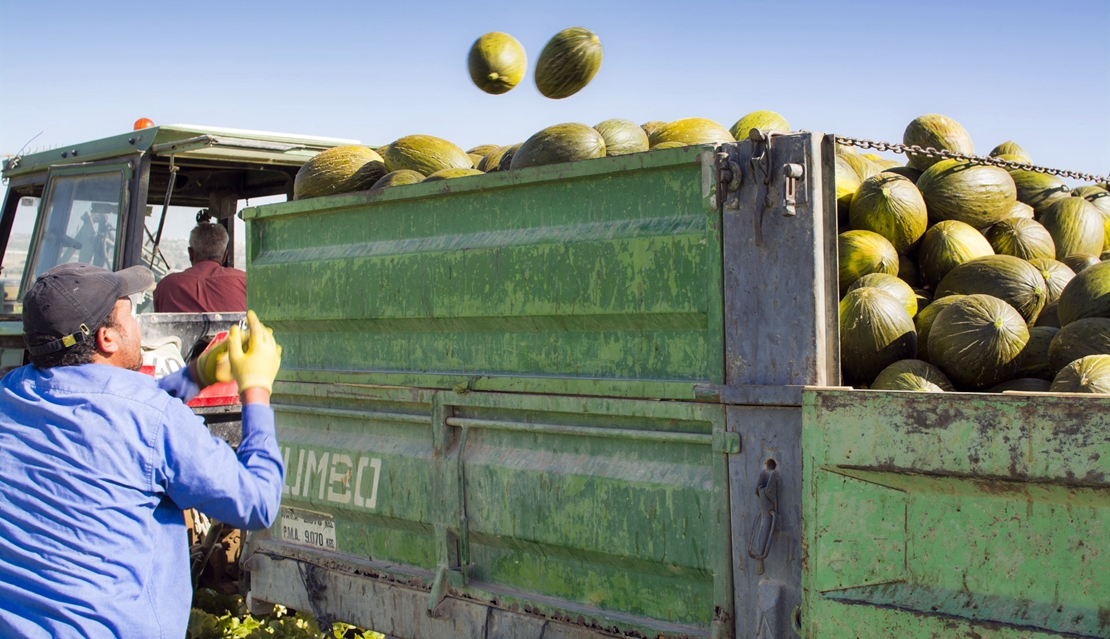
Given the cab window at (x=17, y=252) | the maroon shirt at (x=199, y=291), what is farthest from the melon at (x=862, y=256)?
the cab window at (x=17, y=252)

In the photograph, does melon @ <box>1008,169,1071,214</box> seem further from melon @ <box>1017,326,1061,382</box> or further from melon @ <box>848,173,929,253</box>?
melon @ <box>1017,326,1061,382</box>

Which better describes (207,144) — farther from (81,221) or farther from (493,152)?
(493,152)

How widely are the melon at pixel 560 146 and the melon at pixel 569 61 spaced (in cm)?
101

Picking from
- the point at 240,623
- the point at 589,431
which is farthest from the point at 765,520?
the point at 240,623

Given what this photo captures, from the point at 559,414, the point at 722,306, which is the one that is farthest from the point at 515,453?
the point at 722,306

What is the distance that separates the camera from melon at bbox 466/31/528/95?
16.3ft

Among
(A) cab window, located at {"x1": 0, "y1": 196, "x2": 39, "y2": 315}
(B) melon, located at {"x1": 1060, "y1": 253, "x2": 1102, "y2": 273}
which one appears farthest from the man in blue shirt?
(A) cab window, located at {"x1": 0, "y1": 196, "x2": 39, "y2": 315}

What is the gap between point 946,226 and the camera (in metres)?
3.76

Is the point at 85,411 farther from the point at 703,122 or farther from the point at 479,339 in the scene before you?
the point at 703,122

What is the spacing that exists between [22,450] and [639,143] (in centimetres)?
250

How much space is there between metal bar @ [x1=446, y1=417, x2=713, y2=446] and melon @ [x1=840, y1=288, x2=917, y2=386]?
2.47 ft

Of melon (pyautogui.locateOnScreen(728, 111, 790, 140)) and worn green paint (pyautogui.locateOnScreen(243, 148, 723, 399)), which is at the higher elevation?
melon (pyautogui.locateOnScreen(728, 111, 790, 140))

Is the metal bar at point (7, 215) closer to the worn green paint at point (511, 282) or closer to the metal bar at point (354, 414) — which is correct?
the worn green paint at point (511, 282)

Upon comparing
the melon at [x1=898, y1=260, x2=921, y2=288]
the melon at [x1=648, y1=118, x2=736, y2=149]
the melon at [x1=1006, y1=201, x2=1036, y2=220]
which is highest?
the melon at [x1=648, y1=118, x2=736, y2=149]
